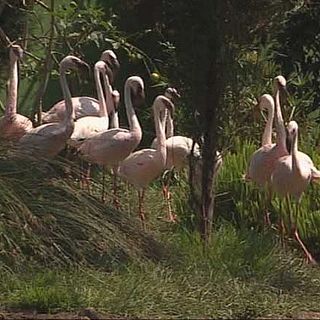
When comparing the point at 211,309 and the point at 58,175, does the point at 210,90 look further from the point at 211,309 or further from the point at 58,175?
the point at 211,309

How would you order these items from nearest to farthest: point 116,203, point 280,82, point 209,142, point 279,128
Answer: point 209,142, point 116,203, point 279,128, point 280,82

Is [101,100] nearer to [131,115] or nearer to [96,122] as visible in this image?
[96,122]

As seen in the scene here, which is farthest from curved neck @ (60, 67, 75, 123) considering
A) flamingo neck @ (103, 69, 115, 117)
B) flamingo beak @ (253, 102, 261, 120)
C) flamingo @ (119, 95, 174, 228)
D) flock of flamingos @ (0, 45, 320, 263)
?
flamingo beak @ (253, 102, 261, 120)

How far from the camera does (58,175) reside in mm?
8125

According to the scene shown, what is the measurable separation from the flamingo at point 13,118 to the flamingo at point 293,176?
2.17 m

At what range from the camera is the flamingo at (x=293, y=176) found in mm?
9273

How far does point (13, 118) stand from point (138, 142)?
1.21 m

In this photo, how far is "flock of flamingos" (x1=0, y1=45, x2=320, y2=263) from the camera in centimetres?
932

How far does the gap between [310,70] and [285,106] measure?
3492 millimetres

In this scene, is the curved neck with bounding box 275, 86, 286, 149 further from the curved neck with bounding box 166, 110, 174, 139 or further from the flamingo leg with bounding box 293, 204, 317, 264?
the curved neck with bounding box 166, 110, 174, 139

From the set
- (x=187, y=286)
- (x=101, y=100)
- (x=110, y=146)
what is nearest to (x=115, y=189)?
(x=110, y=146)

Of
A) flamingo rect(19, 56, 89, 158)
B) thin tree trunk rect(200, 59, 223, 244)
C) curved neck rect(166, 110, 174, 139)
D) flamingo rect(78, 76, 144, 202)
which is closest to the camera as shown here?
thin tree trunk rect(200, 59, 223, 244)

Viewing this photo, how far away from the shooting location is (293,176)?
9.27 meters

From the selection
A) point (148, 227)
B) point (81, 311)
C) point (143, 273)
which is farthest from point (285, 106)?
point (81, 311)
